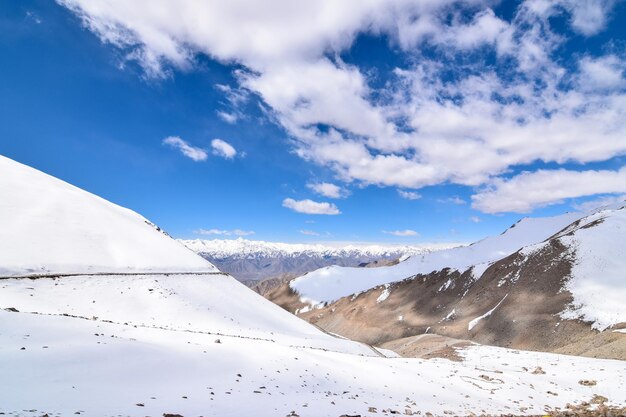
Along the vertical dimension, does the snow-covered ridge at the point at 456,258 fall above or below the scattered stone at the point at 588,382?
above

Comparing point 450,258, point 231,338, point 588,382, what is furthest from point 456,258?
point 231,338

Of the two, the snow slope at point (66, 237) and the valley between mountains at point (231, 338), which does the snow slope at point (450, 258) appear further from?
the snow slope at point (66, 237)

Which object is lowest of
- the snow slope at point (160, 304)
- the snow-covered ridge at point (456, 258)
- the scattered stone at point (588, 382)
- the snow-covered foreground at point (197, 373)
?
the scattered stone at point (588, 382)

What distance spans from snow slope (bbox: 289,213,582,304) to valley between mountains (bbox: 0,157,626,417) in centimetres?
7640

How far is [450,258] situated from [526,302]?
99.3 meters

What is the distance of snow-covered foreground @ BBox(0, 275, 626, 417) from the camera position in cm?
1086

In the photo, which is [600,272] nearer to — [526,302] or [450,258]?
[526,302]

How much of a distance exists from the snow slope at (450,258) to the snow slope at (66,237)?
4982 inches

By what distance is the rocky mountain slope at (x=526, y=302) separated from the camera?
58188 mm

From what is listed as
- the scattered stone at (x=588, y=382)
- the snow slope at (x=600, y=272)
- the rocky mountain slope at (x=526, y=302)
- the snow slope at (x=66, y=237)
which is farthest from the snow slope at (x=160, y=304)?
the snow slope at (x=600, y=272)

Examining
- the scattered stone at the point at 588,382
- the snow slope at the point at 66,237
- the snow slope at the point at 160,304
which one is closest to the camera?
the scattered stone at the point at 588,382

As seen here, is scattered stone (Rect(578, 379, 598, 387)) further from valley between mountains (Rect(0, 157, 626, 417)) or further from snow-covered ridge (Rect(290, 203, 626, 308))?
snow-covered ridge (Rect(290, 203, 626, 308))

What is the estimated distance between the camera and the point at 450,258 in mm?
171500

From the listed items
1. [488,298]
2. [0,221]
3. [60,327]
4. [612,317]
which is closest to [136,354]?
[60,327]
